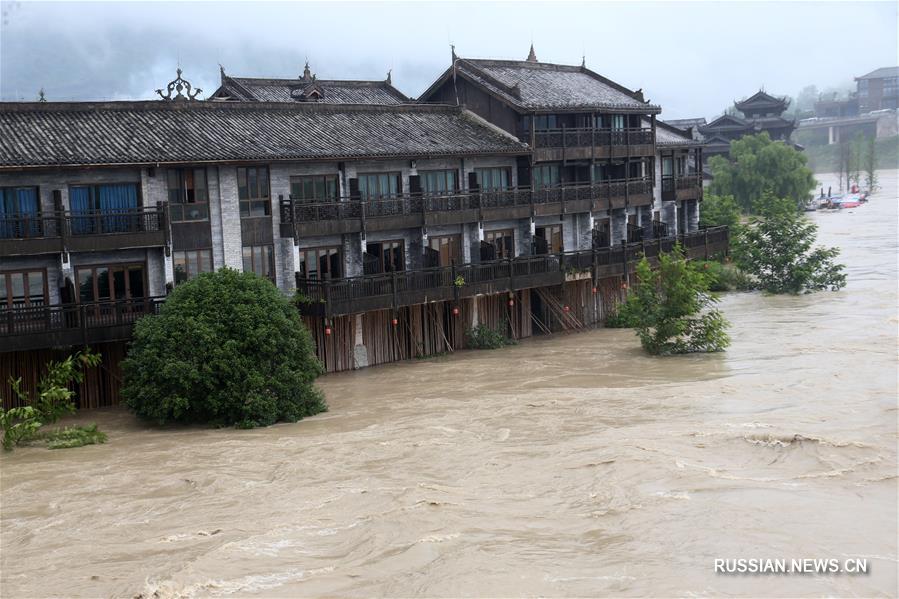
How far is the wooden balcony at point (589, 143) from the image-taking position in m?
46.5

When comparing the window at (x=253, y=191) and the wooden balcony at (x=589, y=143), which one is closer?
the window at (x=253, y=191)

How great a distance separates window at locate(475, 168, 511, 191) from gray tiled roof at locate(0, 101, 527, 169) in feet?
3.60

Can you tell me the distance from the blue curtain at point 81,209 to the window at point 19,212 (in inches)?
38.0

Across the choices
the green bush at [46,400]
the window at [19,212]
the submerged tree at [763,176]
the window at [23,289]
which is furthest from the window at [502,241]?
the submerged tree at [763,176]

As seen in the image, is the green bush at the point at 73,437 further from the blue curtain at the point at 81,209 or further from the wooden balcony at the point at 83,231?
the blue curtain at the point at 81,209

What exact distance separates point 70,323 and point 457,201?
1568cm

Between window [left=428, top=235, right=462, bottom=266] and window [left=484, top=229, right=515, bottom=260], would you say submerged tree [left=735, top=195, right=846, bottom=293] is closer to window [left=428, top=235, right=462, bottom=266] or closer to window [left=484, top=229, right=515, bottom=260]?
window [left=484, top=229, right=515, bottom=260]

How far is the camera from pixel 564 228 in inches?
1898

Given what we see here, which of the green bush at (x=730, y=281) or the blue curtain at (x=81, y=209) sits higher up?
the blue curtain at (x=81, y=209)

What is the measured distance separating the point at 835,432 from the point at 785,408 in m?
2.92

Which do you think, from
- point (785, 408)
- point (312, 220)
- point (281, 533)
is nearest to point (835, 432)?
point (785, 408)

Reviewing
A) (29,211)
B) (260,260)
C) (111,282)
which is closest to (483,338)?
(260,260)

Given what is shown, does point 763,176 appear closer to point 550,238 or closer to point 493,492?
point 550,238

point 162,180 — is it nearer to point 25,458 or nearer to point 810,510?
point 25,458
